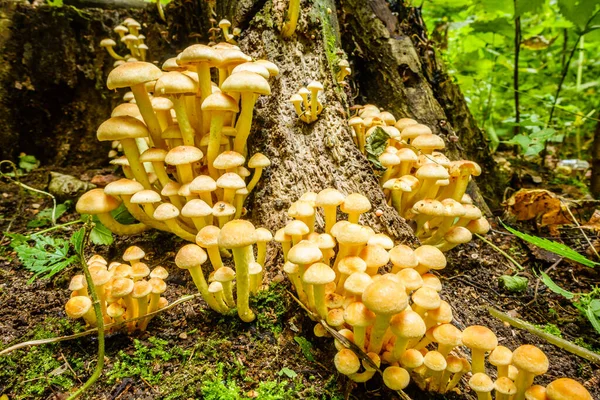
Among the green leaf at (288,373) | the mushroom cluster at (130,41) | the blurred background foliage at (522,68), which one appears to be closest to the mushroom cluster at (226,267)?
the green leaf at (288,373)

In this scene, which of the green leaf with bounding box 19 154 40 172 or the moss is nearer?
the moss

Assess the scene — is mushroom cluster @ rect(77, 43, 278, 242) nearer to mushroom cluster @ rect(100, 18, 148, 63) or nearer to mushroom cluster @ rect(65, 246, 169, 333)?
mushroom cluster @ rect(65, 246, 169, 333)

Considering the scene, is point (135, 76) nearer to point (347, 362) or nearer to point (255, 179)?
point (255, 179)

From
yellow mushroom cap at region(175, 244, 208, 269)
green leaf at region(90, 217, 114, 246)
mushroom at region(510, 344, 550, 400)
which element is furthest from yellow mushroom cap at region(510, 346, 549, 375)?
green leaf at region(90, 217, 114, 246)

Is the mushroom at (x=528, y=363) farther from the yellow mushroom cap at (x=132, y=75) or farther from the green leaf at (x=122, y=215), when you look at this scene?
the green leaf at (x=122, y=215)

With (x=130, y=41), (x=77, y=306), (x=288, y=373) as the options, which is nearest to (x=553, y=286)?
(x=288, y=373)

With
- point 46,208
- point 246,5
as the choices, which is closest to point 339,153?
point 246,5
